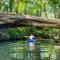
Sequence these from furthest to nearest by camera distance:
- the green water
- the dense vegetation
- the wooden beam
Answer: the dense vegetation, the green water, the wooden beam

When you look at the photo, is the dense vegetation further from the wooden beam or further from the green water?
the wooden beam

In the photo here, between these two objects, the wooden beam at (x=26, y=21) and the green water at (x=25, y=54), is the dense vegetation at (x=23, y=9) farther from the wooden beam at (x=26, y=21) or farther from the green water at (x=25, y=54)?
the wooden beam at (x=26, y=21)

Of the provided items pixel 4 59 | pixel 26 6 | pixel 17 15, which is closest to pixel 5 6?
pixel 26 6

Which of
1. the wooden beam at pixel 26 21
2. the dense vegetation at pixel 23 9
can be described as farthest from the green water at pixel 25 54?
the dense vegetation at pixel 23 9

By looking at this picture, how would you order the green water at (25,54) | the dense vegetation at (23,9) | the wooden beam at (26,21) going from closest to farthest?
1. the wooden beam at (26,21)
2. the green water at (25,54)
3. the dense vegetation at (23,9)

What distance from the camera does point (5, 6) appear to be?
40406 millimetres

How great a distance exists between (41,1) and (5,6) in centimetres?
544

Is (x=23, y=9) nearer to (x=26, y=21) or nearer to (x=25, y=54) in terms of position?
(x=25, y=54)

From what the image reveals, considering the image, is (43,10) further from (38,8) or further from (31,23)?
(31,23)

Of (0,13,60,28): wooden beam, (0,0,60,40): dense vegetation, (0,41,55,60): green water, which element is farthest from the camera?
(0,0,60,40): dense vegetation

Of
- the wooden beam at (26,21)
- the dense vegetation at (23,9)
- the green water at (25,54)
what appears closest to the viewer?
the wooden beam at (26,21)

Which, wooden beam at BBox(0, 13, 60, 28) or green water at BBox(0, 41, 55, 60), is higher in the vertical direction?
wooden beam at BBox(0, 13, 60, 28)

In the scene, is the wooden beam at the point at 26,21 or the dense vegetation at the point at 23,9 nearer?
the wooden beam at the point at 26,21

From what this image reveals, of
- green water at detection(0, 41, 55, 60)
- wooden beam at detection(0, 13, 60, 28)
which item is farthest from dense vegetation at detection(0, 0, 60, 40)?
wooden beam at detection(0, 13, 60, 28)
